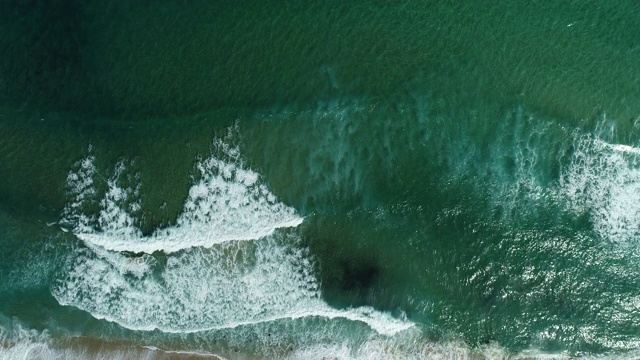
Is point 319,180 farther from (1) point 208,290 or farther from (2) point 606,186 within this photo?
(2) point 606,186

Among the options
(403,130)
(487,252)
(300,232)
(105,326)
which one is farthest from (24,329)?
(487,252)

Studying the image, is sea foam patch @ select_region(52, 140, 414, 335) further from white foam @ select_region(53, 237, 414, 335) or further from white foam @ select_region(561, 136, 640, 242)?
white foam @ select_region(561, 136, 640, 242)

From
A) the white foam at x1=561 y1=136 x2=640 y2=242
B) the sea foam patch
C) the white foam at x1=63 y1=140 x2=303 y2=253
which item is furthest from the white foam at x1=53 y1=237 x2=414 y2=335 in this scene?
the white foam at x1=561 y1=136 x2=640 y2=242

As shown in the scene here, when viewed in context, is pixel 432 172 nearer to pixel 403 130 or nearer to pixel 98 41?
pixel 403 130

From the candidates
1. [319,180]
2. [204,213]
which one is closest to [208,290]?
[204,213]

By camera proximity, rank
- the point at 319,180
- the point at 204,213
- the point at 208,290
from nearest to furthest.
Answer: the point at 208,290 < the point at 204,213 < the point at 319,180

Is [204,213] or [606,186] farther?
[606,186]
